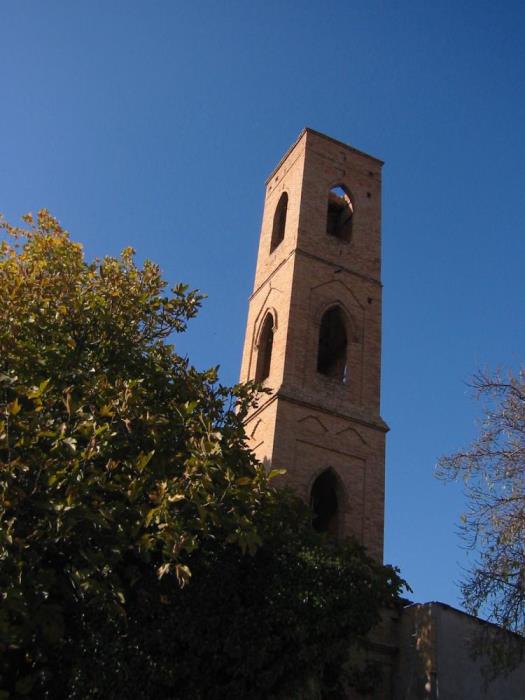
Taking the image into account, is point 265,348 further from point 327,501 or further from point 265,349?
point 327,501

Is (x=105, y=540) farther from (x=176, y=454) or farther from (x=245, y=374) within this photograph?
(x=245, y=374)

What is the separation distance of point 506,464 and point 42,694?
6.68 meters

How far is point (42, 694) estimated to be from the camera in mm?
9453

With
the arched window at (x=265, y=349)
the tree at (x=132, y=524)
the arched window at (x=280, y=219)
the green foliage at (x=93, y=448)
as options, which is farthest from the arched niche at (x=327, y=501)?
the arched window at (x=280, y=219)

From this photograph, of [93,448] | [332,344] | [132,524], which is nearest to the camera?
[93,448]

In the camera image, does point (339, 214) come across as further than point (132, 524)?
Yes

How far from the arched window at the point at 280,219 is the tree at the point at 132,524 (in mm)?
9653

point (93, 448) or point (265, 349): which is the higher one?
point (265, 349)

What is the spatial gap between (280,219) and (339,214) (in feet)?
5.78

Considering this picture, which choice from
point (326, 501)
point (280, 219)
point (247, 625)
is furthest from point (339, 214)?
point (247, 625)

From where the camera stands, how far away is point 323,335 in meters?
20.1

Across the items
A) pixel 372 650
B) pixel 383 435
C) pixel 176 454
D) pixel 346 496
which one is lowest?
pixel 372 650

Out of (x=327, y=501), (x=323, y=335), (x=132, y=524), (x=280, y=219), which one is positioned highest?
(x=280, y=219)

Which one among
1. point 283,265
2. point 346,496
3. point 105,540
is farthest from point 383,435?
point 105,540
